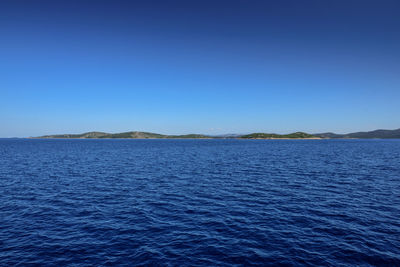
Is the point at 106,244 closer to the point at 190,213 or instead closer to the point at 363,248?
the point at 190,213

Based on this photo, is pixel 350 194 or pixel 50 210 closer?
pixel 50 210

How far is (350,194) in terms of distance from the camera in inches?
1330

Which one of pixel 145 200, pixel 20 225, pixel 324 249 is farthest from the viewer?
pixel 145 200

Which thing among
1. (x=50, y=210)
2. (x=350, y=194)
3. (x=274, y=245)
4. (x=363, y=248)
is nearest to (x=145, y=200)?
(x=50, y=210)

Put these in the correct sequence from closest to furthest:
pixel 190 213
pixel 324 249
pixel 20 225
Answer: pixel 324 249 → pixel 20 225 → pixel 190 213

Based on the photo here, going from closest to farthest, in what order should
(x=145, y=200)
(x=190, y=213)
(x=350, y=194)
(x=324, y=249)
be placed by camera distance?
(x=324, y=249)
(x=190, y=213)
(x=145, y=200)
(x=350, y=194)

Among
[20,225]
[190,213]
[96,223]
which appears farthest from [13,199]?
[190,213]

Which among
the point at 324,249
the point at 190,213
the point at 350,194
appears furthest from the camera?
the point at 350,194

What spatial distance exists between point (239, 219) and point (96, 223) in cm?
1629

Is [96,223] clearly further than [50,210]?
No

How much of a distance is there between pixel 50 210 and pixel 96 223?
29.2 feet

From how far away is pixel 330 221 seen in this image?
23.6 metres

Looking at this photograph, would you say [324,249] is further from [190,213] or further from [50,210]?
[50,210]

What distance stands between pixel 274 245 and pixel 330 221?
960 cm
